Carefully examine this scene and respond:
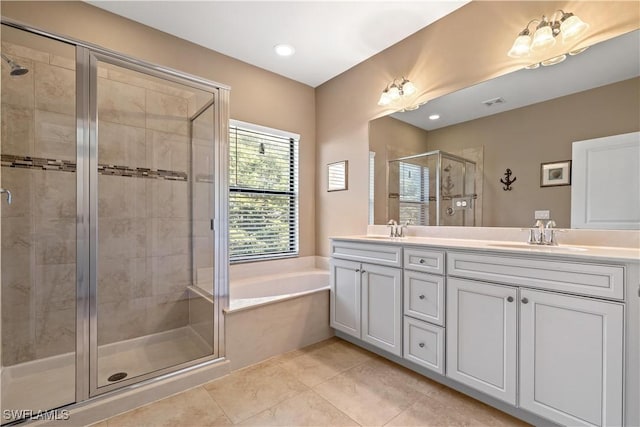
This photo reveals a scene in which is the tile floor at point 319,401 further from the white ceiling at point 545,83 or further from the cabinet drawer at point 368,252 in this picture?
the white ceiling at point 545,83

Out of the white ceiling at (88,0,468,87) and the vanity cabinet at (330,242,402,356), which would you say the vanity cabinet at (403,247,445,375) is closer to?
the vanity cabinet at (330,242,402,356)

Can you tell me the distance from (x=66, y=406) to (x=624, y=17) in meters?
3.63

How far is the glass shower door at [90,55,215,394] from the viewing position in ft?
6.03

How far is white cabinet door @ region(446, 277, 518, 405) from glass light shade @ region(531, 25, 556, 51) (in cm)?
146

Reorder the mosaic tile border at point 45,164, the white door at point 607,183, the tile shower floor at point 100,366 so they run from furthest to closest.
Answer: the mosaic tile border at point 45,164, the tile shower floor at point 100,366, the white door at point 607,183

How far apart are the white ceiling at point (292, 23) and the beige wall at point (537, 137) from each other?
99 cm

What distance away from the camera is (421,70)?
2.37 meters

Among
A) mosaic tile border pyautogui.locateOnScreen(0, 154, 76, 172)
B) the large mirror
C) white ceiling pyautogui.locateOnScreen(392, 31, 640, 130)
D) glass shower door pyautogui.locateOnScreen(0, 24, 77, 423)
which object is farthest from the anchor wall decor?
mosaic tile border pyautogui.locateOnScreen(0, 154, 76, 172)

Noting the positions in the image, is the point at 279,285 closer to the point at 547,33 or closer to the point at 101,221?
the point at 101,221

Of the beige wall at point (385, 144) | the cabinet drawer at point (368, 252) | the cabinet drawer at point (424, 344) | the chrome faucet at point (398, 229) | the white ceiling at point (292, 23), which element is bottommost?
the cabinet drawer at point (424, 344)

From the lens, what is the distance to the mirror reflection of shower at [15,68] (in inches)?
67.2

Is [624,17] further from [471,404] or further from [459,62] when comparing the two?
[471,404]

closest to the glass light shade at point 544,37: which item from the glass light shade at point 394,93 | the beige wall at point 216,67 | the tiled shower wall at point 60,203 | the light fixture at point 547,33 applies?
the light fixture at point 547,33

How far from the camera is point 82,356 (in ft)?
5.32
